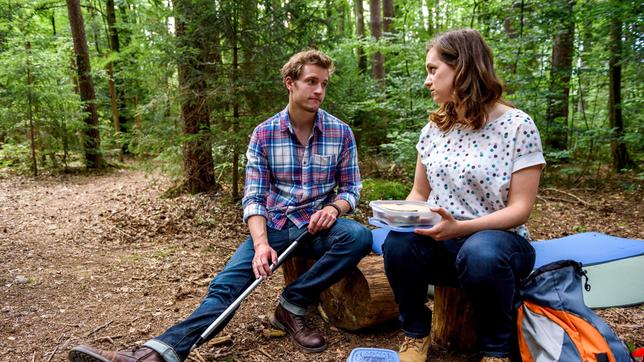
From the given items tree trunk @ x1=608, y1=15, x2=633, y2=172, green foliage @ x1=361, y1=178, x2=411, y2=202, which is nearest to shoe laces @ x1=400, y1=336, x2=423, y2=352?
green foliage @ x1=361, y1=178, x2=411, y2=202

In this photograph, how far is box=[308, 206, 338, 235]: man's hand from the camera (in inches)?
99.1

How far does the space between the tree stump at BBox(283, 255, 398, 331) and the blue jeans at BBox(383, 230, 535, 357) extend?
1.16 feet

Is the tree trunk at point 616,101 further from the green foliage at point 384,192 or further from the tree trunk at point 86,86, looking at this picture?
the tree trunk at point 86,86

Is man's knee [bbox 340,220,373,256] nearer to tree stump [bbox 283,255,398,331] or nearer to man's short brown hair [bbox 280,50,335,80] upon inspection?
tree stump [bbox 283,255,398,331]

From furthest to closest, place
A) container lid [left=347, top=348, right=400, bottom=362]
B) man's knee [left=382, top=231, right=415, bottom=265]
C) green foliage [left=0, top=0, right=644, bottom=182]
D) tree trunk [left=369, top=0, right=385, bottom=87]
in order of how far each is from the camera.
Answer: tree trunk [left=369, top=0, right=385, bottom=87] → green foliage [left=0, top=0, right=644, bottom=182] → man's knee [left=382, top=231, right=415, bottom=265] → container lid [left=347, top=348, right=400, bottom=362]

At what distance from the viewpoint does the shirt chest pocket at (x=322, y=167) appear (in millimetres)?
2736

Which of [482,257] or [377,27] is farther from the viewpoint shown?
[377,27]

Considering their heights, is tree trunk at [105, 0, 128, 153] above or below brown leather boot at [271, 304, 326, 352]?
above

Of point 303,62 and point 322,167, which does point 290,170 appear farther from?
point 303,62

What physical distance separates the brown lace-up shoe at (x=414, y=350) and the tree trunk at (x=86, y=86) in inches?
381

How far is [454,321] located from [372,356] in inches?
25.2

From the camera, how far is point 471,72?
78.8 inches

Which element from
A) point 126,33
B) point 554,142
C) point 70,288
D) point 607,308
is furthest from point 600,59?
point 126,33

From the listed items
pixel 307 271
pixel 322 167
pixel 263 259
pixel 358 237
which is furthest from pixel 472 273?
pixel 322 167
